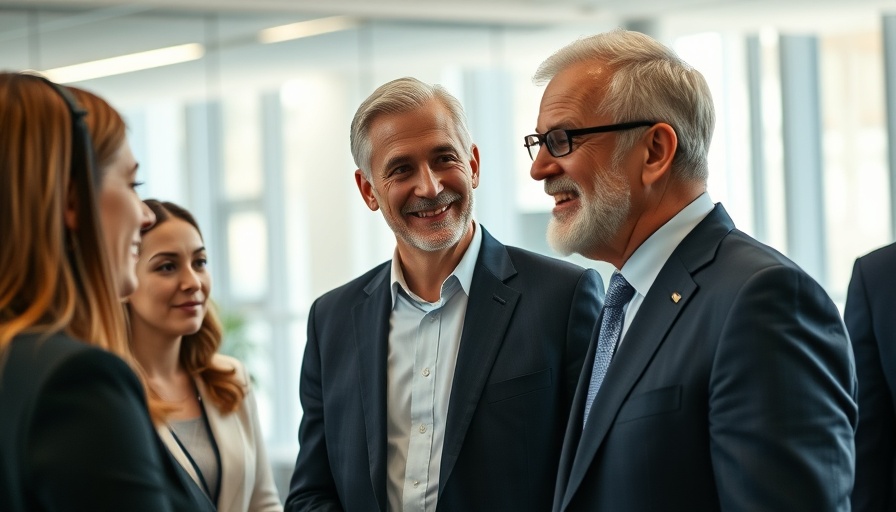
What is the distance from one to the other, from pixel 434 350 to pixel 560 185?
618mm

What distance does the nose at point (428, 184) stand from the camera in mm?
2787

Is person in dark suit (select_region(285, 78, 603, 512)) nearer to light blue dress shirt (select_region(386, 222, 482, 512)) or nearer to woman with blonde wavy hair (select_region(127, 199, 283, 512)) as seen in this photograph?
light blue dress shirt (select_region(386, 222, 482, 512))

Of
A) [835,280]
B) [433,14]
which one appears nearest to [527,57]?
[433,14]

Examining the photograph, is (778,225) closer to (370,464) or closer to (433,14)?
(433,14)

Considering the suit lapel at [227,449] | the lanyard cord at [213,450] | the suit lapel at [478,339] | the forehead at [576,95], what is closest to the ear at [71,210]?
the forehead at [576,95]

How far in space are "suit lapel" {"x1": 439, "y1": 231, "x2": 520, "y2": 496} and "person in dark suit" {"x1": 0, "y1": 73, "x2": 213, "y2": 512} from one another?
1095 millimetres

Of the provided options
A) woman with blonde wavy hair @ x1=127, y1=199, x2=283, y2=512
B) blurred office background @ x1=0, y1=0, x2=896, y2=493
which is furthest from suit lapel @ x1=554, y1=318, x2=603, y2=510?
blurred office background @ x1=0, y1=0, x2=896, y2=493

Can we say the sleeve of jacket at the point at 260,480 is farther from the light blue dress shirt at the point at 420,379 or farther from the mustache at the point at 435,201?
the mustache at the point at 435,201

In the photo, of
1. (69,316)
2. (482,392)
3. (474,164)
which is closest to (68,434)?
(69,316)

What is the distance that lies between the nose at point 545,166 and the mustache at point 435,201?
1.40ft

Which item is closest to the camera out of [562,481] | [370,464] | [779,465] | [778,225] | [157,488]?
[157,488]

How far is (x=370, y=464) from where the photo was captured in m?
2.66

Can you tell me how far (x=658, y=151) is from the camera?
2268 mm

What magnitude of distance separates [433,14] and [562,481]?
236 inches
